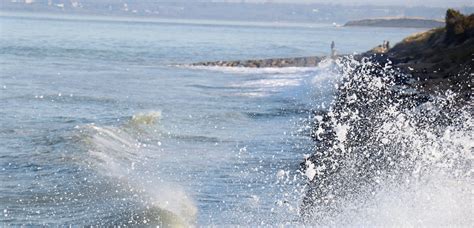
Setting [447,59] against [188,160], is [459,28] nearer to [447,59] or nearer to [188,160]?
[447,59]

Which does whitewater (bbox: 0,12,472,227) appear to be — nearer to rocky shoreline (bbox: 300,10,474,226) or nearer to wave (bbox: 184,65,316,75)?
rocky shoreline (bbox: 300,10,474,226)

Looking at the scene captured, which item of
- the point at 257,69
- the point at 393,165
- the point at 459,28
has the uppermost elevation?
the point at 393,165

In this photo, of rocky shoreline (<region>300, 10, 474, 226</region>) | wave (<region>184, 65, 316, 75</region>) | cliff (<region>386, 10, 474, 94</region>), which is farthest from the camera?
wave (<region>184, 65, 316, 75</region>)

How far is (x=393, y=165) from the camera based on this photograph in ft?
53.8

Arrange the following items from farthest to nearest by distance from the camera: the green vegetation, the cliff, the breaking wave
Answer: the green vegetation → the cliff → the breaking wave

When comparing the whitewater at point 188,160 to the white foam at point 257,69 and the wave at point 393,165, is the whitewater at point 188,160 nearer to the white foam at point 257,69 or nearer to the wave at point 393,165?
the wave at point 393,165

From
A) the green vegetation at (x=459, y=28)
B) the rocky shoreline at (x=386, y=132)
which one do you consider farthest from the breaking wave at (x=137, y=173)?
the green vegetation at (x=459, y=28)

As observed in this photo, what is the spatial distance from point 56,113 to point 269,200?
Answer: 13.9 m

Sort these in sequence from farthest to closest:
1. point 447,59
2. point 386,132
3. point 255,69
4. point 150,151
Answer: point 255,69 → point 447,59 → point 150,151 → point 386,132

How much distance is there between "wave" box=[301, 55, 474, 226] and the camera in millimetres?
12180

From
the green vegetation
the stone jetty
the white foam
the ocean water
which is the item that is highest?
the ocean water

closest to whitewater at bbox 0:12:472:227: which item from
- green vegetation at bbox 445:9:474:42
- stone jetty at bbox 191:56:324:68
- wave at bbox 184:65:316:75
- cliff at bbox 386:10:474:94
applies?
cliff at bbox 386:10:474:94

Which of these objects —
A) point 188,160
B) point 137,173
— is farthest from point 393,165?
point 188,160

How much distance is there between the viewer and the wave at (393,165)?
40.0 ft
